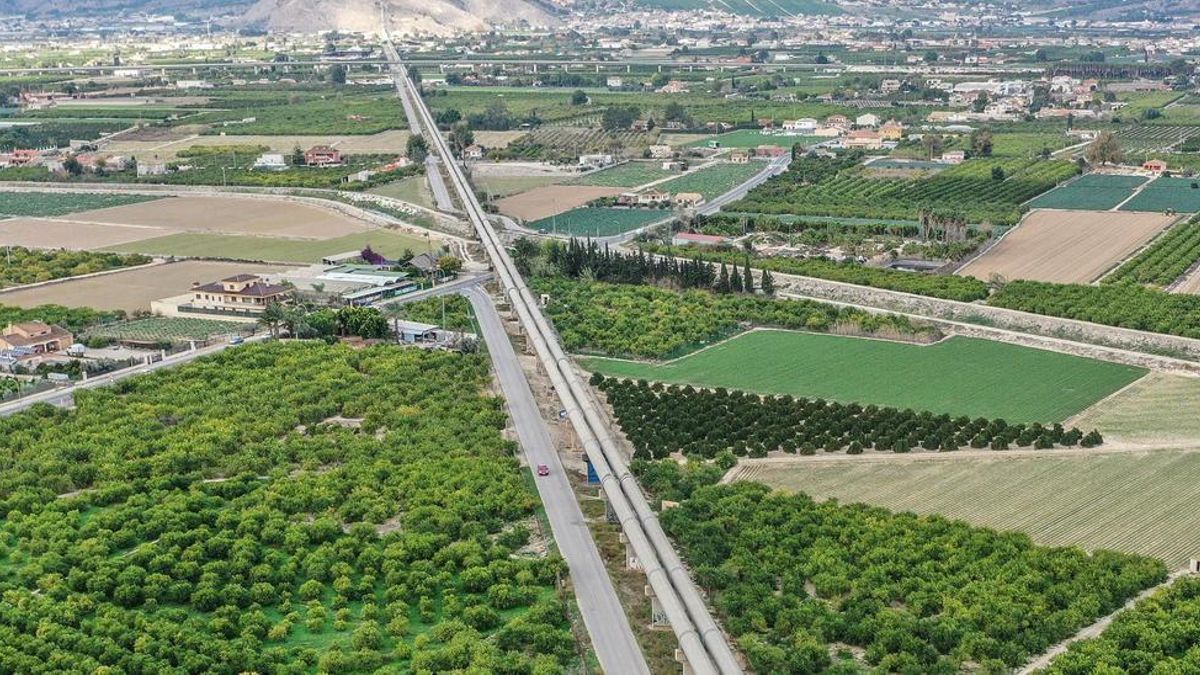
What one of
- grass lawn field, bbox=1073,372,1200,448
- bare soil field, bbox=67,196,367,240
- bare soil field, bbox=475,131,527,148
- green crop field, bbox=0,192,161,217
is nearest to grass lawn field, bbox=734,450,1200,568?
grass lawn field, bbox=1073,372,1200,448

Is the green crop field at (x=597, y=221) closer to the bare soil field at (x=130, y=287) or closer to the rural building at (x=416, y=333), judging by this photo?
the bare soil field at (x=130, y=287)

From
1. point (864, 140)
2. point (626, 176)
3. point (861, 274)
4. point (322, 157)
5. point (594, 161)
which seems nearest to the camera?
point (861, 274)

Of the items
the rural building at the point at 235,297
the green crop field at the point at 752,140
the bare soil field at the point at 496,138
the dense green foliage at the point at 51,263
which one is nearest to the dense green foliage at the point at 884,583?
the rural building at the point at 235,297

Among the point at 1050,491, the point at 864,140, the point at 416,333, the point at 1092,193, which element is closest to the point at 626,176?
the point at 864,140

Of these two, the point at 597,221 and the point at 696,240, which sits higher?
the point at 696,240

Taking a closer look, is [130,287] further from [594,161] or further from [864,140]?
[864,140]

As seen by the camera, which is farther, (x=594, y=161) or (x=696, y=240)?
(x=594, y=161)
